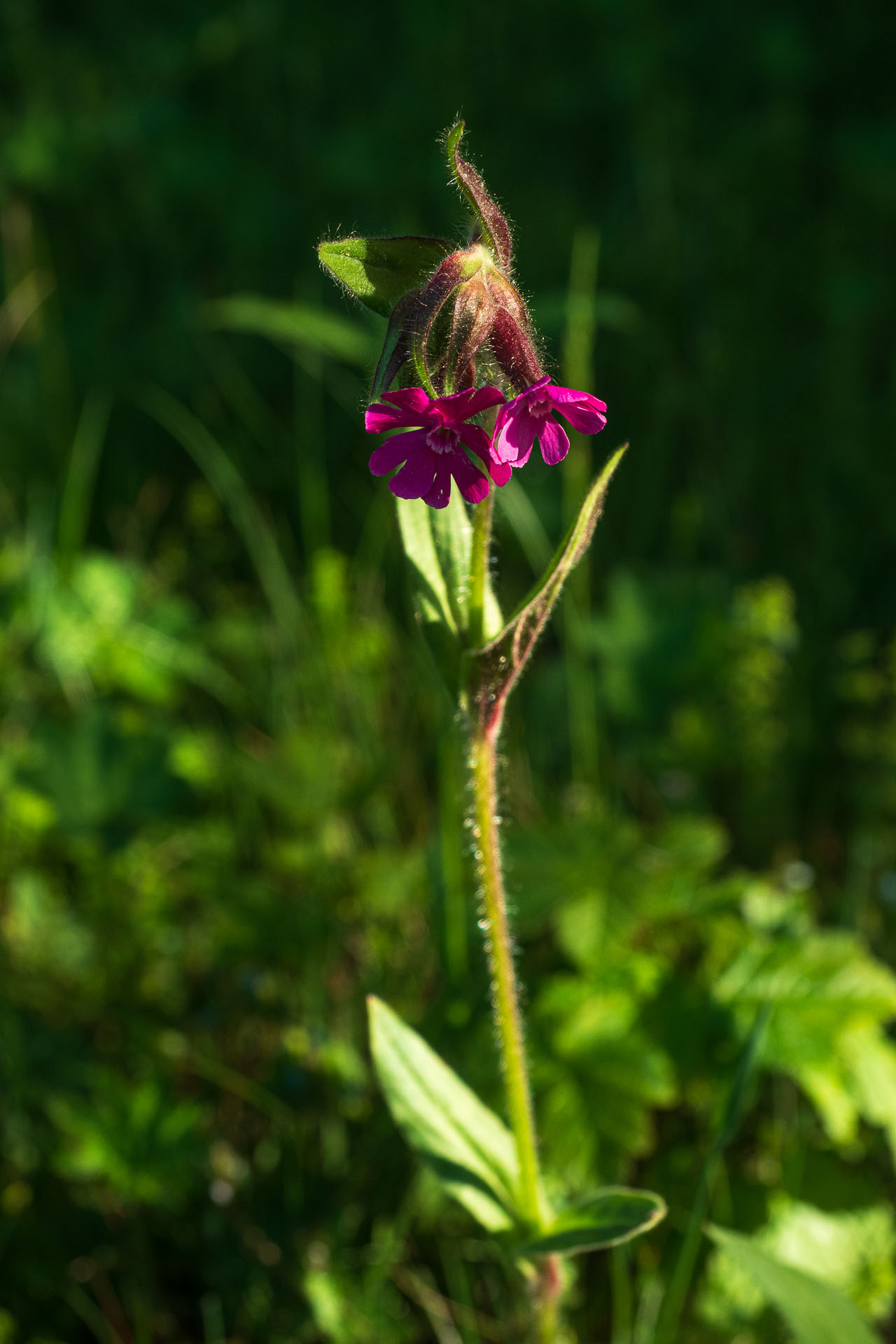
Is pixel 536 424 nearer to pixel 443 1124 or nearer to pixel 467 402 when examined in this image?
pixel 467 402

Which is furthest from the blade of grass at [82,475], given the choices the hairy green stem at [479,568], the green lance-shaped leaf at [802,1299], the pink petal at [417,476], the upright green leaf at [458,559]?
the green lance-shaped leaf at [802,1299]

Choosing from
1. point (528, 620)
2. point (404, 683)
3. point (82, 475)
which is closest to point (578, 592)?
point (404, 683)

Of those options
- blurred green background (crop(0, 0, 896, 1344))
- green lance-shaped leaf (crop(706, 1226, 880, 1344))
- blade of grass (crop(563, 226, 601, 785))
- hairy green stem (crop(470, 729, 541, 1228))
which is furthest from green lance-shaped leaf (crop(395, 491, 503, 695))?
blade of grass (crop(563, 226, 601, 785))

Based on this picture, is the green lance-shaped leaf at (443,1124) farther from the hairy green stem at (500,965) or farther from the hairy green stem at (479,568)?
the hairy green stem at (479,568)

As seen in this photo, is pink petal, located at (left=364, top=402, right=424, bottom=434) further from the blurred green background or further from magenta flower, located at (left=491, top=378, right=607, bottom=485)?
the blurred green background

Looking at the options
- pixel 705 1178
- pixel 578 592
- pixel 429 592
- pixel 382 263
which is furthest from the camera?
pixel 578 592

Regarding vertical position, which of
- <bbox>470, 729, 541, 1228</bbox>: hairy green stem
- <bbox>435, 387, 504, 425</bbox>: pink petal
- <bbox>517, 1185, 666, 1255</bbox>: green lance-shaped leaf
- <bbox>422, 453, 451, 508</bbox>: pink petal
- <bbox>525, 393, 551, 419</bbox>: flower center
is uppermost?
<bbox>435, 387, 504, 425</bbox>: pink petal

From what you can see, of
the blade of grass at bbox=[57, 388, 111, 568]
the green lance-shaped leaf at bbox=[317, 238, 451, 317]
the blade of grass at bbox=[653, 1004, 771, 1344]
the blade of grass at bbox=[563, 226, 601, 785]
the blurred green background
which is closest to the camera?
the green lance-shaped leaf at bbox=[317, 238, 451, 317]

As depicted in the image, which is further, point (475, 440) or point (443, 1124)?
point (443, 1124)

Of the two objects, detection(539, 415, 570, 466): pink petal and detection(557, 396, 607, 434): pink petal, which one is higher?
detection(557, 396, 607, 434): pink petal
